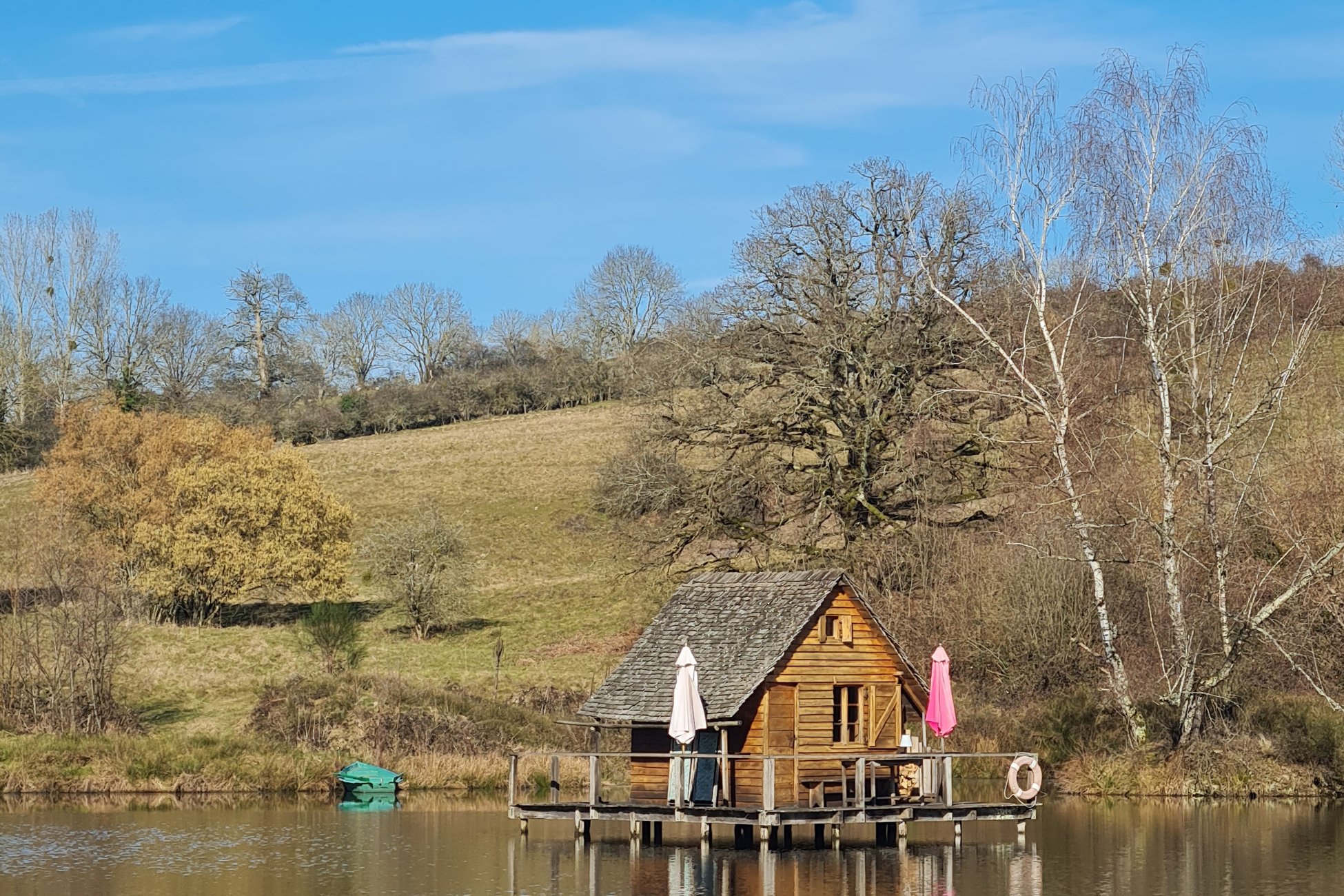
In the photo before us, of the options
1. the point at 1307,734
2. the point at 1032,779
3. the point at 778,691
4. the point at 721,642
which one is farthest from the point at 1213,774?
the point at 721,642

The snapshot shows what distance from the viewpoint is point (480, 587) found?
6531cm

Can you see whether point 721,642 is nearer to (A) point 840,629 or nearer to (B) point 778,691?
(B) point 778,691

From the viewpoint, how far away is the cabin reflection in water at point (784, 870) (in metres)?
24.2

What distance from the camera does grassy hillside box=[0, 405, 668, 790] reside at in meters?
48.6

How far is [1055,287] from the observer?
154 ft

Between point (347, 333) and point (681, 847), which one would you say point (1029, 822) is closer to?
point (681, 847)

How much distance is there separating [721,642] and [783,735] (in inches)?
89.7

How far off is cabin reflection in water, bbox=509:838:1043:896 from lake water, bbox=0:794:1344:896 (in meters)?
0.06

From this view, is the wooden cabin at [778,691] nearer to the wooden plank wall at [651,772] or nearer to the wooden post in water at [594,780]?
the wooden plank wall at [651,772]

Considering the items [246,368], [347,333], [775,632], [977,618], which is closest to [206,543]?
[977,618]

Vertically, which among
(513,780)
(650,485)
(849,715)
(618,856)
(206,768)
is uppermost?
(650,485)

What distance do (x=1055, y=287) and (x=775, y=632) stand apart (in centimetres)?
2010

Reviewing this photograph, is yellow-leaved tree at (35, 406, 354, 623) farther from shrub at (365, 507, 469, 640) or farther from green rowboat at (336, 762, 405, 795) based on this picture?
green rowboat at (336, 762, 405, 795)

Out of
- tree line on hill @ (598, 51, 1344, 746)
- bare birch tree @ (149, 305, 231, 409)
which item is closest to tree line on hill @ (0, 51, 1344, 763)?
tree line on hill @ (598, 51, 1344, 746)
